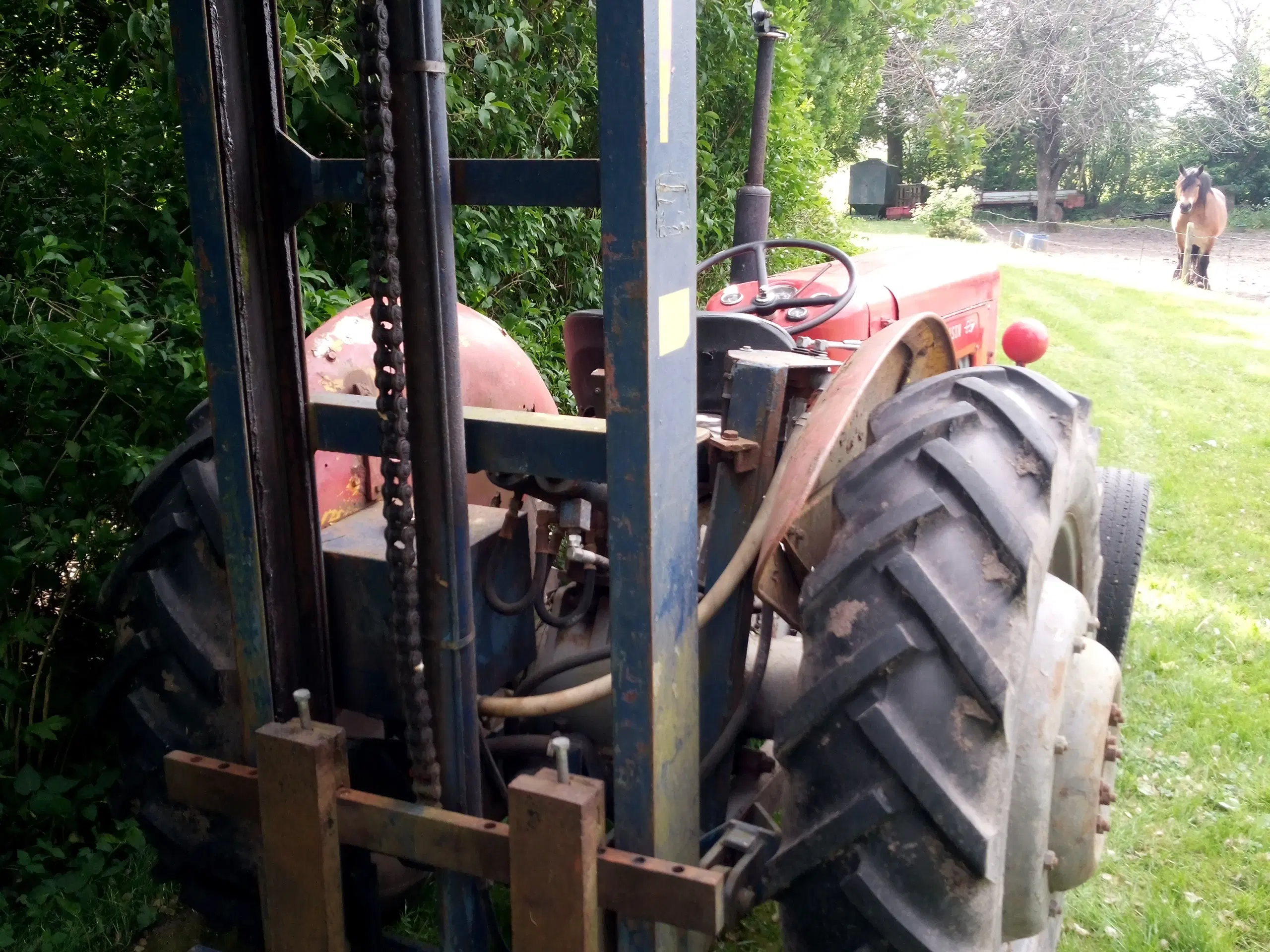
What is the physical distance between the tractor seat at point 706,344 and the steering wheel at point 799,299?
571mm

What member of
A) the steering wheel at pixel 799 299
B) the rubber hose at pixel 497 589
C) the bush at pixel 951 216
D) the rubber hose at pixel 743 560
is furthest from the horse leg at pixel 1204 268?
the rubber hose at pixel 497 589

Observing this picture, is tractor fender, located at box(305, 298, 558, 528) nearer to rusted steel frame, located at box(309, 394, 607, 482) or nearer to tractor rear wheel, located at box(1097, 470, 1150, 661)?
rusted steel frame, located at box(309, 394, 607, 482)

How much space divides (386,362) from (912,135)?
106 feet

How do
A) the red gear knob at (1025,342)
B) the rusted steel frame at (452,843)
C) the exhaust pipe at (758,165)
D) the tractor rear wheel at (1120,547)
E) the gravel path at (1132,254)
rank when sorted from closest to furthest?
the rusted steel frame at (452,843) → the tractor rear wheel at (1120,547) → the exhaust pipe at (758,165) → the red gear knob at (1025,342) → the gravel path at (1132,254)

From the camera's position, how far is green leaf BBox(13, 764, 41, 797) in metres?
2.89

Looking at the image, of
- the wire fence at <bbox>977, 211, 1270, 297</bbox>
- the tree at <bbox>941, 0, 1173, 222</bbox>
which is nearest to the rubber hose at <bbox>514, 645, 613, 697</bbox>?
the wire fence at <bbox>977, 211, 1270, 297</bbox>

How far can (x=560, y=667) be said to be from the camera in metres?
2.12

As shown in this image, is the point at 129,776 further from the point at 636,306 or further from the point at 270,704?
the point at 636,306

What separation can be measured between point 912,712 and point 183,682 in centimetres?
133

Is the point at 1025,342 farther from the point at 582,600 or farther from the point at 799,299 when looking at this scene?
the point at 582,600

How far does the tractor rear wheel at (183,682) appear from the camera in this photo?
1.96m

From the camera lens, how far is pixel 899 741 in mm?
1494

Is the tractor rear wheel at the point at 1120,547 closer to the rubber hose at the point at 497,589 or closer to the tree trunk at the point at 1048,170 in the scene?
the rubber hose at the point at 497,589

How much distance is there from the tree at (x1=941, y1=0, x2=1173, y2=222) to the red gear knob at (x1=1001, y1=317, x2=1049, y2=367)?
2403cm
